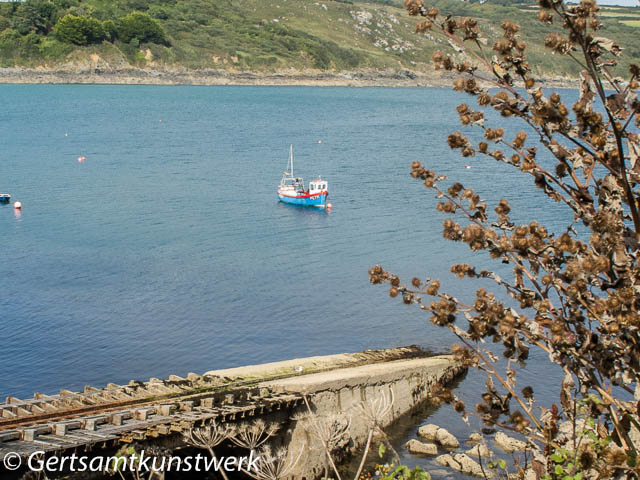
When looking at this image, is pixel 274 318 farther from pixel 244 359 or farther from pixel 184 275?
pixel 184 275

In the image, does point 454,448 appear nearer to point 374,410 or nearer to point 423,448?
point 423,448

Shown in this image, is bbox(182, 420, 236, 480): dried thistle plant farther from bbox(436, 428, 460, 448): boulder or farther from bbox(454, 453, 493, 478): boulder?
bbox(436, 428, 460, 448): boulder

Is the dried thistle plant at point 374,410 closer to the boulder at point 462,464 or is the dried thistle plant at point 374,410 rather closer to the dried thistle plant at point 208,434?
the boulder at point 462,464

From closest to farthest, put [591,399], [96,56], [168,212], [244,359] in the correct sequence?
[591,399] → [244,359] → [168,212] → [96,56]

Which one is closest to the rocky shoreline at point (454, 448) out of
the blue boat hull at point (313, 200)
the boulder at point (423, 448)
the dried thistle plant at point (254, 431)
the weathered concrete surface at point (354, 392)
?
the boulder at point (423, 448)

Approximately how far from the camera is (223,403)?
23391 millimetres

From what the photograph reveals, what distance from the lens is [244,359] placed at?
3328 cm

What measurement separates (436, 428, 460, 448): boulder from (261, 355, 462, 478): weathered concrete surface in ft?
6.10

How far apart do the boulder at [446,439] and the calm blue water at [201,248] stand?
8774 mm

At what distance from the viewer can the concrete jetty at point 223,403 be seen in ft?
63.9

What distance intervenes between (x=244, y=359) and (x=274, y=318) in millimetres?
5687

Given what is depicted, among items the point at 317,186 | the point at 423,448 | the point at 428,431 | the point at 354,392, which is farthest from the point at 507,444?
the point at 317,186

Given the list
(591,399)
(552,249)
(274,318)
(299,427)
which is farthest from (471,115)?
(274,318)

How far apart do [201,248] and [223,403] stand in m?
28.6
